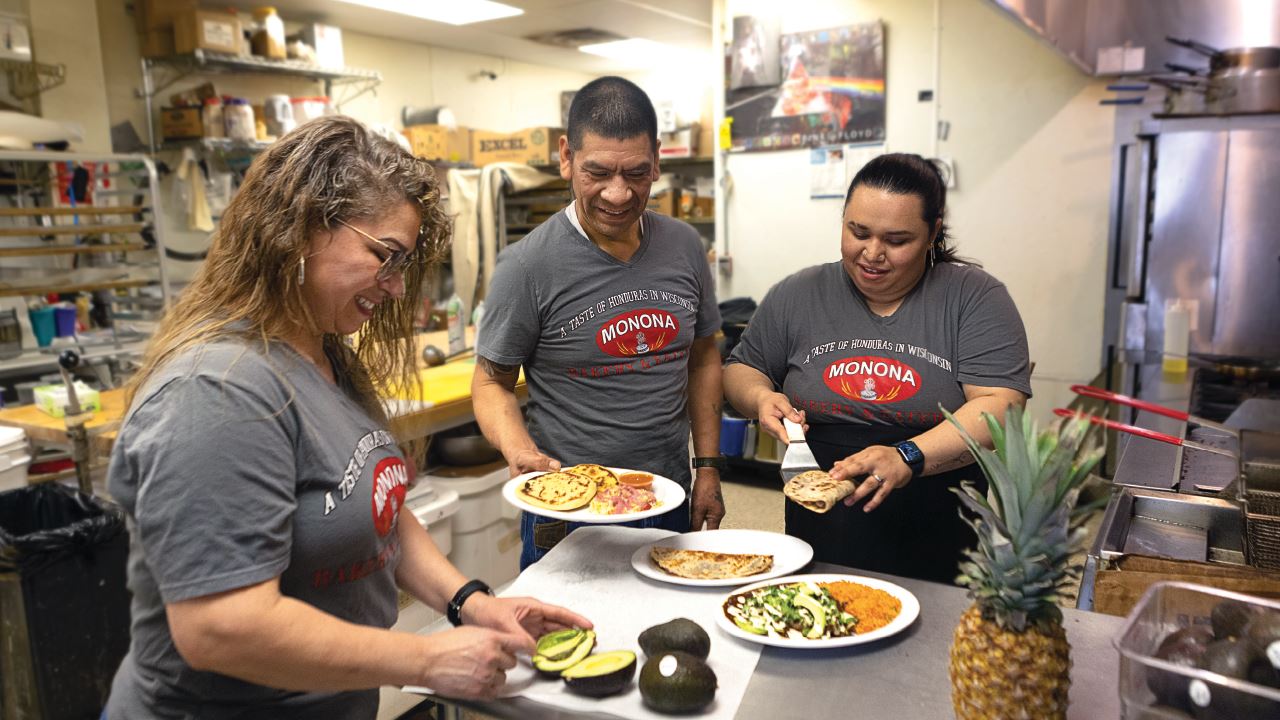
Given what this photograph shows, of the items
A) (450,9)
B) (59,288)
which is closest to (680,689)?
(59,288)

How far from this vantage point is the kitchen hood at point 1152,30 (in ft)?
14.5

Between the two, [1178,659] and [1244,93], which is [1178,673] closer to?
[1178,659]

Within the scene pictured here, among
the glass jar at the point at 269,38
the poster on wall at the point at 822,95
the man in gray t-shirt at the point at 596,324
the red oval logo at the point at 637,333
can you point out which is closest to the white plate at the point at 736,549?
the man in gray t-shirt at the point at 596,324

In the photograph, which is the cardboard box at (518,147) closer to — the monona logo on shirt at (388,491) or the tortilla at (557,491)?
the tortilla at (557,491)

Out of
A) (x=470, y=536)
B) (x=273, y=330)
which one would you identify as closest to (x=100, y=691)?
(x=470, y=536)

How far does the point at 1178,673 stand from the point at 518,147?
6.77 m

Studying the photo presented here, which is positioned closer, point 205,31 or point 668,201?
point 205,31

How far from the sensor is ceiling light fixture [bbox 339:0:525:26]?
5.96 meters

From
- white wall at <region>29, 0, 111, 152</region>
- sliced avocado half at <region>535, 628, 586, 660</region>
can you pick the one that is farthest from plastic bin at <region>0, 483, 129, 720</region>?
white wall at <region>29, 0, 111, 152</region>

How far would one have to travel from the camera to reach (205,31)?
16.9 feet

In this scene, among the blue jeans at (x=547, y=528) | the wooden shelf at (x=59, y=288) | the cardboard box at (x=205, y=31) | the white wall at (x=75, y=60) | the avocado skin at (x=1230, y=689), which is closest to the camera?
the avocado skin at (x=1230, y=689)

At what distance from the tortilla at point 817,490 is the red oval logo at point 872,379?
0.30m

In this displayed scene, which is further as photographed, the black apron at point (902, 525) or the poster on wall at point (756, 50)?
the poster on wall at point (756, 50)

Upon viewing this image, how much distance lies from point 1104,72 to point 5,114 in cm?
543
